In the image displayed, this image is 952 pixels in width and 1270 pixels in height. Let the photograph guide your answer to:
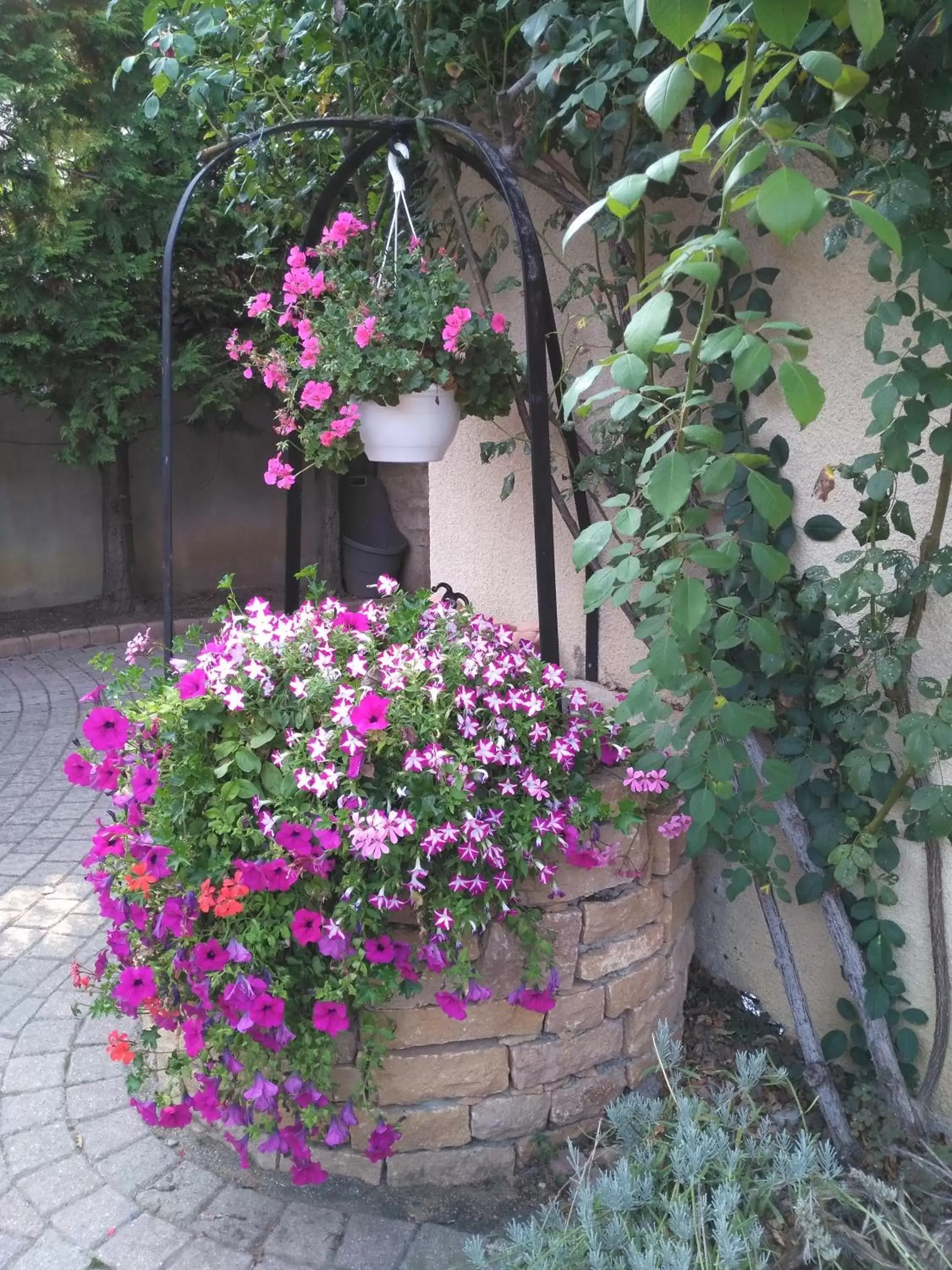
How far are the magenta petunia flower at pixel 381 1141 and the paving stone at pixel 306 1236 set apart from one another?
0.52 feet

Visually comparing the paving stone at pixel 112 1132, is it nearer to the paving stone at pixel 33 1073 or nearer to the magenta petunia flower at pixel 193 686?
the paving stone at pixel 33 1073

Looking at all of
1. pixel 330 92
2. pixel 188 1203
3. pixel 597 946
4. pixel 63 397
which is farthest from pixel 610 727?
pixel 63 397

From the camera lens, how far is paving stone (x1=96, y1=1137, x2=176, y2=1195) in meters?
1.92

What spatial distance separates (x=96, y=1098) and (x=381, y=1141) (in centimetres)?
78

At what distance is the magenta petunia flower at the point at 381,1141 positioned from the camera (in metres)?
1.78

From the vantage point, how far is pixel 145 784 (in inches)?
72.4

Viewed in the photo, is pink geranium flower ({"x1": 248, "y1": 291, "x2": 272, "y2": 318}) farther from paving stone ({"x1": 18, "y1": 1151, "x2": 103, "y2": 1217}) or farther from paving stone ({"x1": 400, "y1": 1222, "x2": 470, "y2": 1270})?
paving stone ({"x1": 400, "y1": 1222, "x2": 470, "y2": 1270})

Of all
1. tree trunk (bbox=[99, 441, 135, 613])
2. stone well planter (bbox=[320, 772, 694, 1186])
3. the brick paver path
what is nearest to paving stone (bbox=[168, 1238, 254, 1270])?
the brick paver path

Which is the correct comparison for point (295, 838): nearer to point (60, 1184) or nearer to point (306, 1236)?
point (306, 1236)

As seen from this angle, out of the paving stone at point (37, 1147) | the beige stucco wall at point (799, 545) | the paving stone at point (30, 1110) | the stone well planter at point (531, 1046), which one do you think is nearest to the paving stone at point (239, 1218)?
the stone well planter at point (531, 1046)

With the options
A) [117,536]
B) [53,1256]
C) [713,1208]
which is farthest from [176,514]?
[713,1208]

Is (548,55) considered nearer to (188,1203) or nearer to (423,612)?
(423,612)

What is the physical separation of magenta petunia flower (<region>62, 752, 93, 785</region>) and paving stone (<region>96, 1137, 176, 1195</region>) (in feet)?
2.53

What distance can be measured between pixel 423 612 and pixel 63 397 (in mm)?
4889
